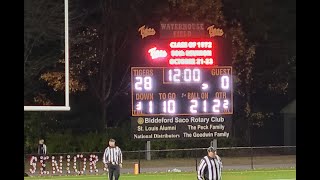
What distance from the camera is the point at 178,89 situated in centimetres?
1227

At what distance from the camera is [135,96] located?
1212 cm

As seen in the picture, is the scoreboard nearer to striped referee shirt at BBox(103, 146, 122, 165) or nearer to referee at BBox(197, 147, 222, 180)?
striped referee shirt at BBox(103, 146, 122, 165)

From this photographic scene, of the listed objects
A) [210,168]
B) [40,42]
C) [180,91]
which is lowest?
[210,168]

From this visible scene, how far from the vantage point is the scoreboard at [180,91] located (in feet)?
39.7

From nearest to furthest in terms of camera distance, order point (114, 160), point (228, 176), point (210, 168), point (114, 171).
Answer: point (210, 168)
point (114, 160)
point (114, 171)
point (228, 176)

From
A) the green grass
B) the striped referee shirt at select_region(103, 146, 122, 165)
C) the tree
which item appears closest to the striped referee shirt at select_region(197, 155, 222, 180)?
the striped referee shirt at select_region(103, 146, 122, 165)

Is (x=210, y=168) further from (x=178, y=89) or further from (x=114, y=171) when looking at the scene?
(x=178, y=89)

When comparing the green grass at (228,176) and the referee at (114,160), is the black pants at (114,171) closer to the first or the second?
the referee at (114,160)

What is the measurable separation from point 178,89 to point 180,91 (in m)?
0.05

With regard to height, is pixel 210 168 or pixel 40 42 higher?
pixel 40 42

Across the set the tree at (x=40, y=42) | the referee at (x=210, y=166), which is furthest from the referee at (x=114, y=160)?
the tree at (x=40, y=42)

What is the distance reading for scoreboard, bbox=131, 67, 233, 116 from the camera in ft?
39.7

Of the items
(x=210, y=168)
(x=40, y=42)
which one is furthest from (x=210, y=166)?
(x=40, y=42)

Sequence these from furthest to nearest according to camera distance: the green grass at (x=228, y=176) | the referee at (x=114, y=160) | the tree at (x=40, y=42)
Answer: the tree at (x=40, y=42), the green grass at (x=228, y=176), the referee at (x=114, y=160)
